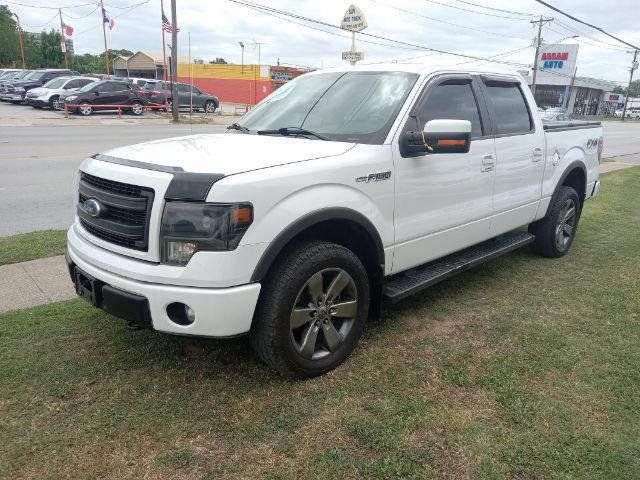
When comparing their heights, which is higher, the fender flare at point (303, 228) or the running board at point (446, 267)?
the fender flare at point (303, 228)

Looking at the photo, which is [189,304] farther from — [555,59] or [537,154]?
[555,59]

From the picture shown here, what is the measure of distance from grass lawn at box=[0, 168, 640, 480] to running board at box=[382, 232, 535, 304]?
0.36m

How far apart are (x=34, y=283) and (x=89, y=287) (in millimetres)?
1915

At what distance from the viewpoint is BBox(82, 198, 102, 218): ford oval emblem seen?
306 centimetres

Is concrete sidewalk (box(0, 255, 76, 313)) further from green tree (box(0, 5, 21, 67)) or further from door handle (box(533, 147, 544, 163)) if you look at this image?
green tree (box(0, 5, 21, 67))

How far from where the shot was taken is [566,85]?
246ft

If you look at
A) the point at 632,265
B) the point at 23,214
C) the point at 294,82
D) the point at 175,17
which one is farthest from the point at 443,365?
the point at 175,17

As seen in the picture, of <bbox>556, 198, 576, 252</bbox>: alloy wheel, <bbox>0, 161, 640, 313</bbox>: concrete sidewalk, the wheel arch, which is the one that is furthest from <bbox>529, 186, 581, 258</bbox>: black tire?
<bbox>0, 161, 640, 313</bbox>: concrete sidewalk

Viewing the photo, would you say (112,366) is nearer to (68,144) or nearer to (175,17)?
(68,144)

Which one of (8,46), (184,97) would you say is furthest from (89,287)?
(8,46)

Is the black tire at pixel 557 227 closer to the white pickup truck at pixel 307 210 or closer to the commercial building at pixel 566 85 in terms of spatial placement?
the white pickup truck at pixel 307 210

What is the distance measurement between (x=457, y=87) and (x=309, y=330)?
233cm

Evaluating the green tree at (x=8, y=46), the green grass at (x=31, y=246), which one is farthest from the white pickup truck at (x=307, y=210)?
the green tree at (x=8, y=46)

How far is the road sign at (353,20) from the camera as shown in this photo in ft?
77.6
